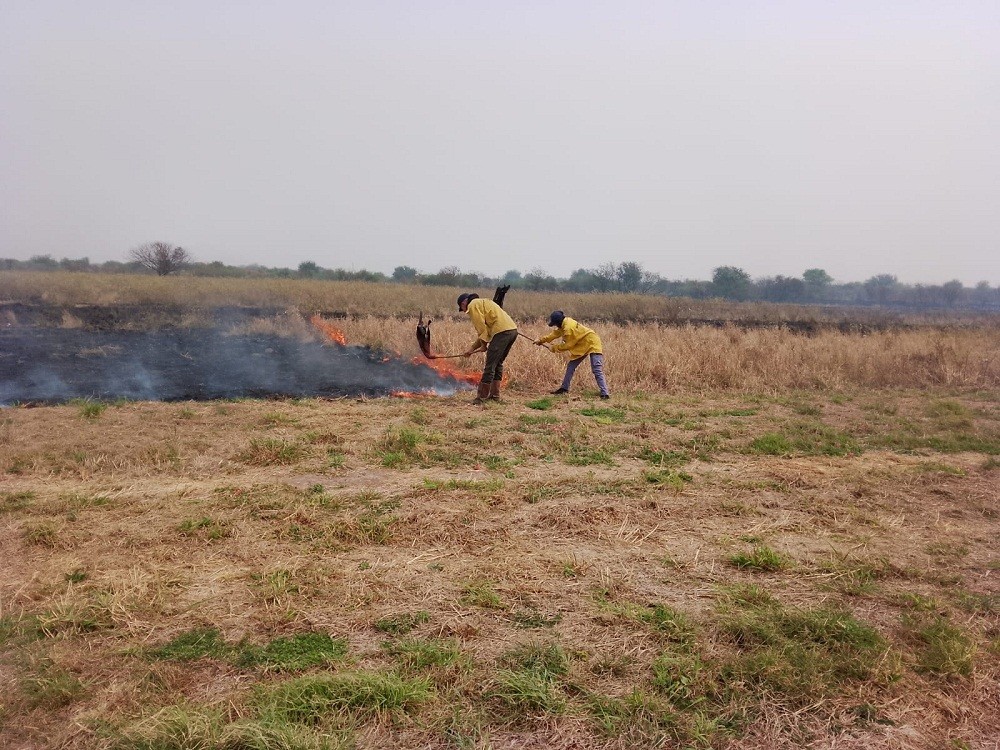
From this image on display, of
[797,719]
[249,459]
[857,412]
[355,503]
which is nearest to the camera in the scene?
[797,719]

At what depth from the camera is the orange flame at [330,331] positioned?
15.4 metres

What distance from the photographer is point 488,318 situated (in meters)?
10.2

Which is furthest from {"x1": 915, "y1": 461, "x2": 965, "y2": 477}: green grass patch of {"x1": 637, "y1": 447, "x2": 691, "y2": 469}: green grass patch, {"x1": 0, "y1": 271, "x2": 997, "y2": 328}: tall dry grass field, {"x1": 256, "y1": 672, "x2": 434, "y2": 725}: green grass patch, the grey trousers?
{"x1": 0, "y1": 271, "x2": 997, "y2": 328}: tall dry grass field

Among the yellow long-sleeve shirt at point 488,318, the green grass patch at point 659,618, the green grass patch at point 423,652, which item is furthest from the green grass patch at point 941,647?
the yellow long-sleeve shirt at point 488,318

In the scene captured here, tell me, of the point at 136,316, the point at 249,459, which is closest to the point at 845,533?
the point at 249,459

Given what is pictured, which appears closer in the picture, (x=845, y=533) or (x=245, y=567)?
(x=245, y=567)

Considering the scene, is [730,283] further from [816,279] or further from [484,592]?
[484,592]

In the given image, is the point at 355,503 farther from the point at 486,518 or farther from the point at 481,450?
the point at 481,450

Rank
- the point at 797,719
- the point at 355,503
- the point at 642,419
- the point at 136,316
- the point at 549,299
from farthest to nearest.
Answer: the point at 549,299
the point at 136,316
the point at 642,419
the point at 355,503
the point at 797,719

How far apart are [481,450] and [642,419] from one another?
8.86 feet

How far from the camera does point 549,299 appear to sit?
3531 centimetres

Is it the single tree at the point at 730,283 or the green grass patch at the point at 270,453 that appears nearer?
the green grass patch at the point at 270,453

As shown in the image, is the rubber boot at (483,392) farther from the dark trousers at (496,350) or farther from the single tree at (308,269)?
the single tree at (308,269)

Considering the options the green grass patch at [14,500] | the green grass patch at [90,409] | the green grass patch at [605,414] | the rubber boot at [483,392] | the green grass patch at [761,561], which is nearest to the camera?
the green grass patch at [761,561]
